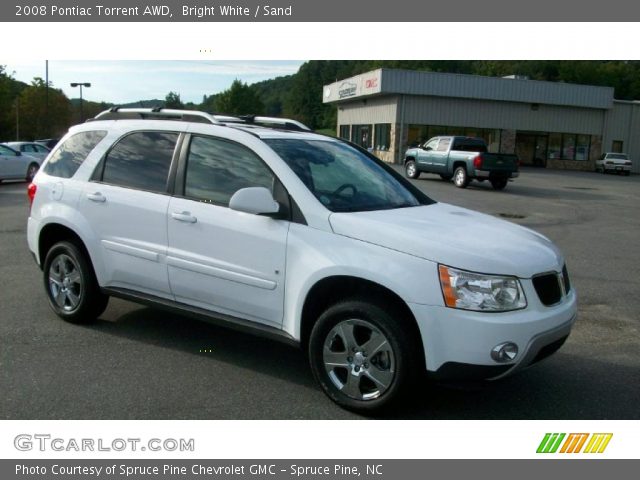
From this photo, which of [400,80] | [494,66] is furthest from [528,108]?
[494,66]

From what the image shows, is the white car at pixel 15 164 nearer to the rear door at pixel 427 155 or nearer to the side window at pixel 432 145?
the rear door at pixel 427 155

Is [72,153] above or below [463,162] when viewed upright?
above

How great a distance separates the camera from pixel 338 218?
4.06 m

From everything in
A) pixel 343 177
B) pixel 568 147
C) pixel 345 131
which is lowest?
pixel 343 177

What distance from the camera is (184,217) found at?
463cm

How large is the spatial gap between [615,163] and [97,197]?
42.6m

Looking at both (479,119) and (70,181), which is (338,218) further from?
(479,119)

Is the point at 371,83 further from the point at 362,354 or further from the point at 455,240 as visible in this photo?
the point at 362,354

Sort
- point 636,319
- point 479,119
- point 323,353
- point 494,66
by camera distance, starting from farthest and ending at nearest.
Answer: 1. point 494,66
2. point 479,119
3. point 636,319
4. point 323,353

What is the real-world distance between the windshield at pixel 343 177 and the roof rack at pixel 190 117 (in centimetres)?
63

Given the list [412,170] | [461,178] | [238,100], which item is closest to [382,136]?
[412,170]

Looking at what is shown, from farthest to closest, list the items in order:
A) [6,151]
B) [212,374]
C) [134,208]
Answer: [6,151] → [134,208] → [212,374]

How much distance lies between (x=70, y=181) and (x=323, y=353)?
300cm

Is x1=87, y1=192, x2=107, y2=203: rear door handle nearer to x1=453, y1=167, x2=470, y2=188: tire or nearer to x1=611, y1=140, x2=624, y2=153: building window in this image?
x1=453, y1=167, x2=470, y2=188: tire
